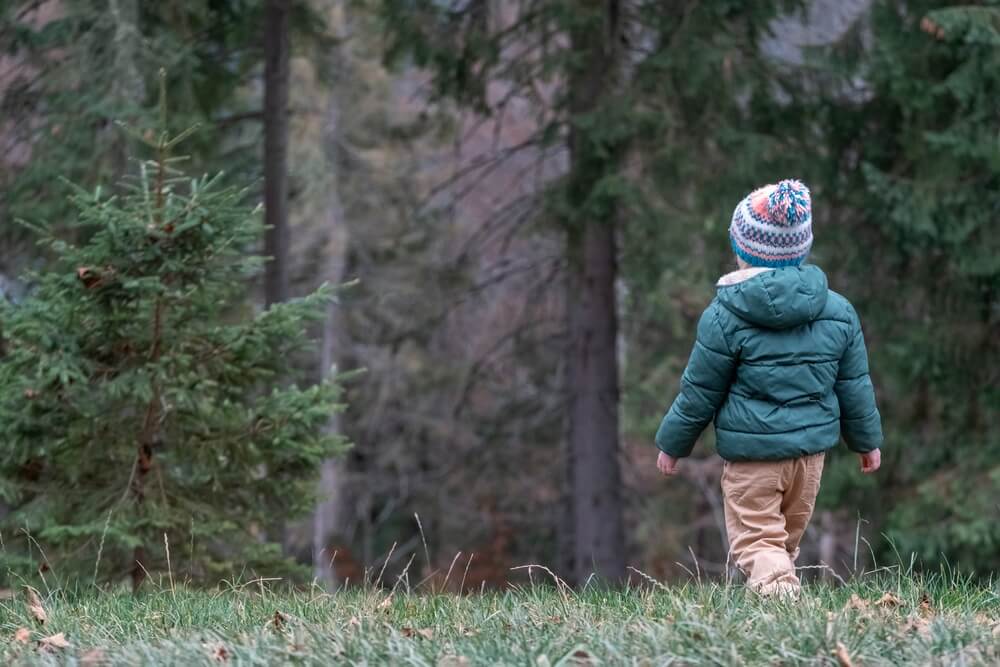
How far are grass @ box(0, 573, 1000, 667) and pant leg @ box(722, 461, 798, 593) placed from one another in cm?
27

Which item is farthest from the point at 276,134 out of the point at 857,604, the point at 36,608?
the point at 857,604

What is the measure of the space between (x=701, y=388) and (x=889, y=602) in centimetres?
111

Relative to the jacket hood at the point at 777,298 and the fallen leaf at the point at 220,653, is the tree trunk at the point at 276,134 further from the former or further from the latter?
the fallen leaf at the point at 220,653

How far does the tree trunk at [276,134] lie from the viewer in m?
12.8

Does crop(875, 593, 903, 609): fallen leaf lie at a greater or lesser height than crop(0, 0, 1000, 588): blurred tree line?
lesser

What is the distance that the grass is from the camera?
367cm

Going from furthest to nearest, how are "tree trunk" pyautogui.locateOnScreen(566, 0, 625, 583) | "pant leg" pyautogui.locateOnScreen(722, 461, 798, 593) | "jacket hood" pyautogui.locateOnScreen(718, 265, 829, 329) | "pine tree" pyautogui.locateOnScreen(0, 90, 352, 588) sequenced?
"tree trunk" pyautogui.locateOnScreen(566, 0, 625, 583)
"pine tree" pyautogui.locateOnScreen(0, 90, 352, 588)
"pant leg" pyautogui.locateOnScreen(722, 461, 798, 593)
"jacket hood" pyautogui.locateOnScreen(718, 265, 829, 329)

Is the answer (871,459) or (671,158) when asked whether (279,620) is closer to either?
(871,459)

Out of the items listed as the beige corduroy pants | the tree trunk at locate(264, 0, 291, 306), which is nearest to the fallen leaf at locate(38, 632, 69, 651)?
the beige corduroy pants

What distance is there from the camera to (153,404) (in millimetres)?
6660

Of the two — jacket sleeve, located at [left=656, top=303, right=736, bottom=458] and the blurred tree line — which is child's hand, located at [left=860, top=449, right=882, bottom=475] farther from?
the blurred tree line

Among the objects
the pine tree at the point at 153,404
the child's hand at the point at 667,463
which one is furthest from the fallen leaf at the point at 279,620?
the pine tree at the point at 153,404

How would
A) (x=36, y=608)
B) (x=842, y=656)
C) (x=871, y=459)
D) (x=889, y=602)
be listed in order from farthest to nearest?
(x=871, y=459), (x=36, y=608), (x=889, y=602), (x=842, y=656)

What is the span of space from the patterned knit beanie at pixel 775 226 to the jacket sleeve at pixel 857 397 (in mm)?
407
